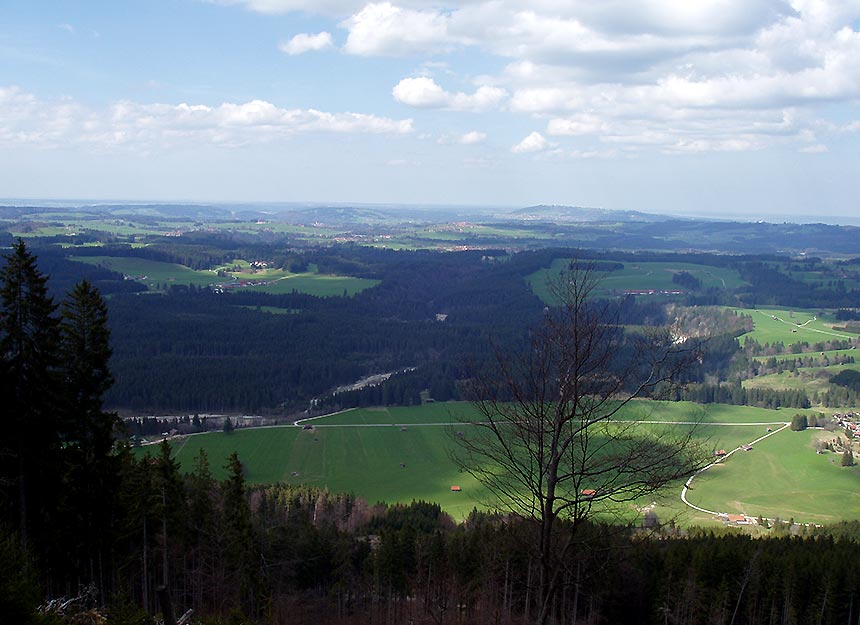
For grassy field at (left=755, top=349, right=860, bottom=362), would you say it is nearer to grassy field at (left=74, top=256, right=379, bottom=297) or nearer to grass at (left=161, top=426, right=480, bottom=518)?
grass at (left=161, top=426, right=480, bottom=518)

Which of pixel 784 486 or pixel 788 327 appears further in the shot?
pixel 788 327

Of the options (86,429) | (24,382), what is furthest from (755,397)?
(24,382)

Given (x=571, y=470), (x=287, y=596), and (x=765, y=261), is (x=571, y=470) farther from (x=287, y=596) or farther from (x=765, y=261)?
(x=765, y=261)

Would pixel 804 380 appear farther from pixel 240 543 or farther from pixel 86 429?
pixel 86 429

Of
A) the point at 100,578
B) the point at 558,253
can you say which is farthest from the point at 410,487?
the point at 558,253

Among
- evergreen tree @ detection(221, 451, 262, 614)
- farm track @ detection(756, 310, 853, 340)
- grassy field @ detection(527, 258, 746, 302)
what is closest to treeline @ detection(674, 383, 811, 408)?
farm track @ detection(756, 310, 853, 340)

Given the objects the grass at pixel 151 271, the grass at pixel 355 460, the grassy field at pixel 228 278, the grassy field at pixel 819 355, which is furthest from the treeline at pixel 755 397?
the grass at pixel 151 271

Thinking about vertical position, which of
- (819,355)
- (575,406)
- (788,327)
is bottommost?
(819,355)
